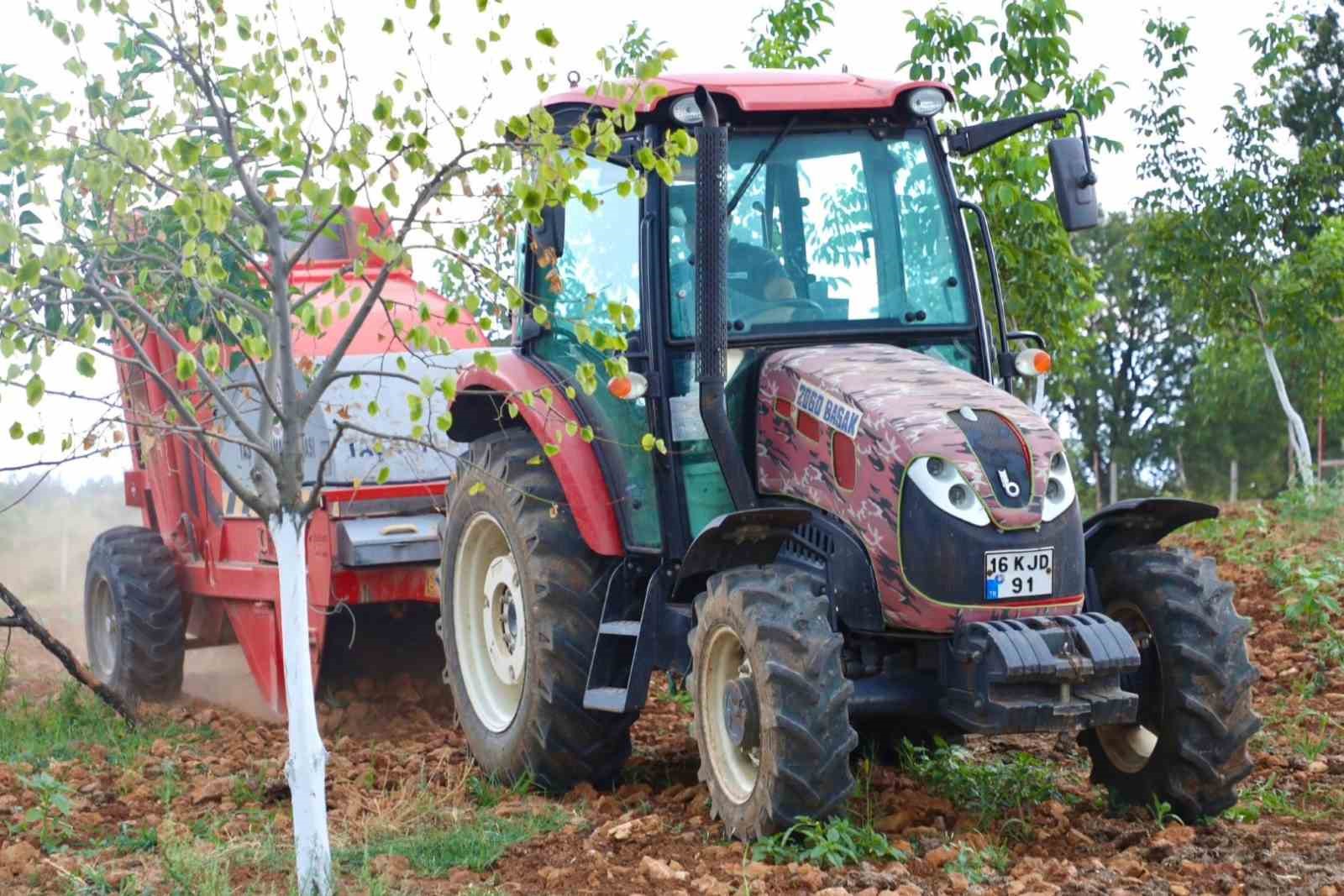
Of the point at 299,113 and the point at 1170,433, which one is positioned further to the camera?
the point at 1170,433

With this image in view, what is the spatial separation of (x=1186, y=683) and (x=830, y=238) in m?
2.01

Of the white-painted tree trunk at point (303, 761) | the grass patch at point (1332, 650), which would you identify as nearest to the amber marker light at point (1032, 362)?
the white-painted tree trunk at point (303, 761)

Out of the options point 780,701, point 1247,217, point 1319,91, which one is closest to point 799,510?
point 780,701

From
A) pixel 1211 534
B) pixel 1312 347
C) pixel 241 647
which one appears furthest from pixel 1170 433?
pixel 241 647

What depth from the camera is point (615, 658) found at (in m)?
6.36

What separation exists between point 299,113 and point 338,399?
177 inches

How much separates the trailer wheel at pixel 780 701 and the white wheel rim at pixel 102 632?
563cm

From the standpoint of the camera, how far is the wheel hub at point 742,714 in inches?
206

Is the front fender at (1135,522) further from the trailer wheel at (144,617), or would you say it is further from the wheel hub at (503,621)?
the trailer wheel at (144,617)

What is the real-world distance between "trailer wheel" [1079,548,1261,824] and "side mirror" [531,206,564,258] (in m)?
2.20

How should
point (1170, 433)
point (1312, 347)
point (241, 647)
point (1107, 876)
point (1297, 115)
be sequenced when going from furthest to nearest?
point (1170, 433) → point (1297, 115) → point (1312, 347) → point (241, 647) → point (1107, 876)

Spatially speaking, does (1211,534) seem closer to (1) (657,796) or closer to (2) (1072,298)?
(2) (1072,298)

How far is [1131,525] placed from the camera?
19.0ft

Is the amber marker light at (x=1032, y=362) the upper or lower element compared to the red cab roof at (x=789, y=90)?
lower
